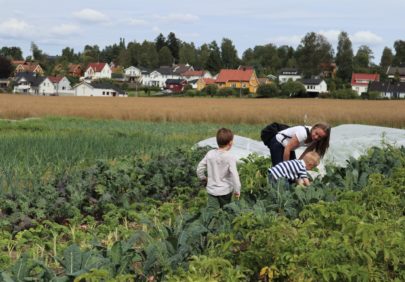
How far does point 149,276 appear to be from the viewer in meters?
3.83

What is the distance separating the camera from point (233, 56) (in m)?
127

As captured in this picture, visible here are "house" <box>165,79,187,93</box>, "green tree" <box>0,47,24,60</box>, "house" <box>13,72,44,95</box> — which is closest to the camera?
"house" <box>13,72,44,95</box>

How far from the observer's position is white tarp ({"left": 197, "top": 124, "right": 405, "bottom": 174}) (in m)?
11.2

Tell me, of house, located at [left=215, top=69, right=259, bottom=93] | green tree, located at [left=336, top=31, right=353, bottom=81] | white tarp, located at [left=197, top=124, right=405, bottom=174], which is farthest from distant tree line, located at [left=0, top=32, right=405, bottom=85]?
white tarp, located at [left=197, top=124, right=405, bottom=174]

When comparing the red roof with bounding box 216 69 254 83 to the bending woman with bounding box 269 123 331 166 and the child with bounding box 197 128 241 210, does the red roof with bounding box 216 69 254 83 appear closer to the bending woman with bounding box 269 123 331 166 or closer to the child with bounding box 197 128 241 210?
the bending woman with bounding box 269 123 331 166

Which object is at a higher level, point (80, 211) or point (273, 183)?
point (273, 183)

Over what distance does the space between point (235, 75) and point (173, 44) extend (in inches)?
2414

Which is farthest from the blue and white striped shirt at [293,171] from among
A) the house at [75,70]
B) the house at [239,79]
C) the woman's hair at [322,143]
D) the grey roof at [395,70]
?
the house at [75,70]

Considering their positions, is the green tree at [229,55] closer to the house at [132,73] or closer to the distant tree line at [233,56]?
the distant tree line at [233,56]

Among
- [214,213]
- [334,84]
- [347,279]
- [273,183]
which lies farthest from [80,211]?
[334,84]

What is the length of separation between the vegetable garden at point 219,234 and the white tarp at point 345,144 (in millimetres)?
3181

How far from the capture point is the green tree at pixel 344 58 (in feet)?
335

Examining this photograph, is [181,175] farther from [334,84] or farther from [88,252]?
[334,84]

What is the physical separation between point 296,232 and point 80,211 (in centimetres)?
396
